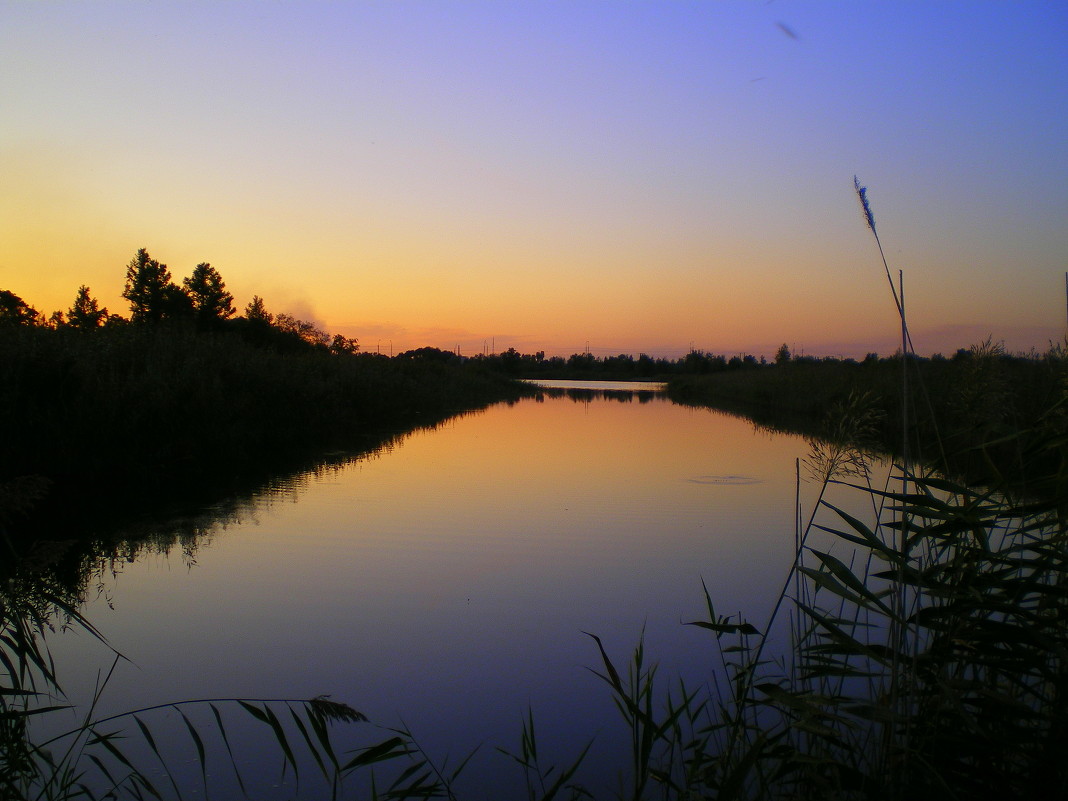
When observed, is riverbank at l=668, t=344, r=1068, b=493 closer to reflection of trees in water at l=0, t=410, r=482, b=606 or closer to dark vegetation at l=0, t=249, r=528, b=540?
reflection of trees in water at l=0, t=410, r=482, b=606

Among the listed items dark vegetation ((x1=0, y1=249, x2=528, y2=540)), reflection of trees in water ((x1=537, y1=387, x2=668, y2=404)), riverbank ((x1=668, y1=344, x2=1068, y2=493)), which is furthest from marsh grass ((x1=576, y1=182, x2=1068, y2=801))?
reflection of trees in water ((x1=537, y1=387, x2=668, y2=404))

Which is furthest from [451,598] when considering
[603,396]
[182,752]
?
[603,396]

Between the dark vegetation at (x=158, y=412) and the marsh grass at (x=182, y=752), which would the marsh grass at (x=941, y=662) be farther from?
the dark vegetation at (x=158, y=412)

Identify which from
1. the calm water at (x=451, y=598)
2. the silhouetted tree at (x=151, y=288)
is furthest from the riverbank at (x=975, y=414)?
the silhouetted tree at (x=151, y=288)

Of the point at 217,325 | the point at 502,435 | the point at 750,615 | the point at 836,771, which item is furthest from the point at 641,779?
the point at 217,325

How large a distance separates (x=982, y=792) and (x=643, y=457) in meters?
9.75

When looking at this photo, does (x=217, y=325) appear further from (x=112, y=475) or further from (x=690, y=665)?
(x=690, y=665)

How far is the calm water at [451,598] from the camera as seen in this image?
3305 mm

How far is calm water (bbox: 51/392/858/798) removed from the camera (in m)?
3.30

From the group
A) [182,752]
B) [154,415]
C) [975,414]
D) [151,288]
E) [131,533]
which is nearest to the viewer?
[975,414]

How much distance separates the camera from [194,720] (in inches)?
121

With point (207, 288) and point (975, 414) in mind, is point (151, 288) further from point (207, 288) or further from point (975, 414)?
point (975, 414)

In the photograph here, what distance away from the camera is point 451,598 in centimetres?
465

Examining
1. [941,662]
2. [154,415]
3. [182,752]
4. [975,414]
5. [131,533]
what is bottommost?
[182,752]
